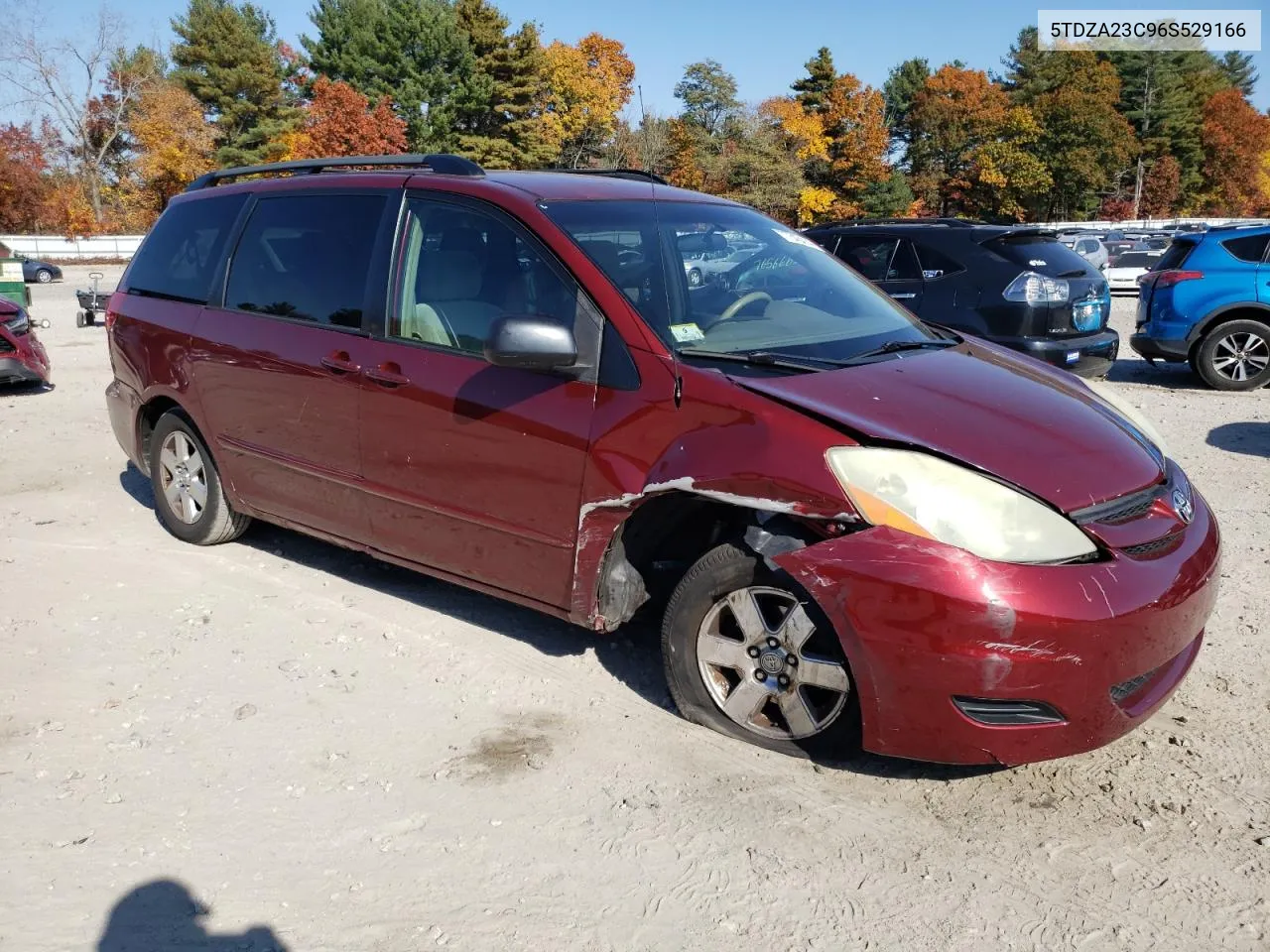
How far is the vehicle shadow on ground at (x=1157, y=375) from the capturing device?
1127 centimetres

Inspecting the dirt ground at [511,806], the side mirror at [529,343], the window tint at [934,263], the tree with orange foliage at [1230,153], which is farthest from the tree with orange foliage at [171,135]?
the tree with orange foliage at [1230,153]

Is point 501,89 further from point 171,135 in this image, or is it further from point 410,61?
point 171,135

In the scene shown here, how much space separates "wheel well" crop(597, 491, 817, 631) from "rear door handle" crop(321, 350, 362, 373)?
1.40 m

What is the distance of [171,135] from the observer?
56781mm

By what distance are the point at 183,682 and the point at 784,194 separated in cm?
5960

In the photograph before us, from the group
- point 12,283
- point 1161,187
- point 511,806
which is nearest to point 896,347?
point 511,806

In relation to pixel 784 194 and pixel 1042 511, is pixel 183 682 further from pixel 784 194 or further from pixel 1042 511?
pixel 784 194

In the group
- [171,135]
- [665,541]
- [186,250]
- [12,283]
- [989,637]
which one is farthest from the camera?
[171,135]

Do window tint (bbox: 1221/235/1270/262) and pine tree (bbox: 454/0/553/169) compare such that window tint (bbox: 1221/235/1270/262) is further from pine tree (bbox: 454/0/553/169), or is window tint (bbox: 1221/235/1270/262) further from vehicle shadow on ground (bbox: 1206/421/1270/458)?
pine tree (bbox: 454/0/553/169)

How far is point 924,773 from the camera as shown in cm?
334

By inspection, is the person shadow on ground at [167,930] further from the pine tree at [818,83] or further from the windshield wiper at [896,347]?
the pine tree at [818,83]

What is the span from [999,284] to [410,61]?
60.9 meters

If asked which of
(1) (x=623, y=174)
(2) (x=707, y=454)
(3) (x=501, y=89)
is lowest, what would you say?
(2) (x=707, y=454)

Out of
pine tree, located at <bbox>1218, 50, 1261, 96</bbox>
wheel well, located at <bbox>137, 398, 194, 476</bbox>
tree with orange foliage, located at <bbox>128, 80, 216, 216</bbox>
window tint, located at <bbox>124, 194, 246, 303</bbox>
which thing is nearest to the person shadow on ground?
window tint, located at <bbox>124, 194, 246, 303</bbox>
